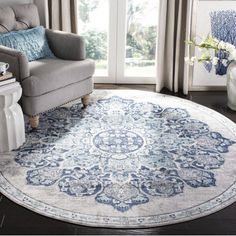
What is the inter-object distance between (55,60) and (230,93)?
61.5 inches

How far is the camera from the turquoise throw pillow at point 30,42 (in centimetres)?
340

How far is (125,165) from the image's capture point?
279 centimetres

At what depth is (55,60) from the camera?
3.57m

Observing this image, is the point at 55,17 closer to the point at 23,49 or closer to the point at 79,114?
the point at 23,49

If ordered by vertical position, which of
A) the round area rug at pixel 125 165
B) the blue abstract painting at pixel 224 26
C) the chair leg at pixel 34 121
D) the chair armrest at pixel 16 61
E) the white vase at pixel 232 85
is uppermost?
the blue abstract painting at pixel 224 26

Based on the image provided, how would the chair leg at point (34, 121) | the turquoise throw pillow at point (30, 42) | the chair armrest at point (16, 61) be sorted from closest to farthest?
the chair armrest at point (16, 61), the chair leg at point (34, 121), the turquoise throw pillow at point (30, 42)

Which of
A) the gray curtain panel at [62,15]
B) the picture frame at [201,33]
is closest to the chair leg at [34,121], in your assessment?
the gray curtain panel at [62,15]

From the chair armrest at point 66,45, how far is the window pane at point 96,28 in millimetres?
607

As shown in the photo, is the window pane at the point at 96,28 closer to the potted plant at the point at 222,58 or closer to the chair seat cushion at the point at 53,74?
the chair seat cushion at the point at 53,74

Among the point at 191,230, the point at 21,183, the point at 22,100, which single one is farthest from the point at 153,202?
the point at 22,100

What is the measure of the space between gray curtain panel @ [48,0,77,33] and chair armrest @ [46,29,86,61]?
0.93 feet

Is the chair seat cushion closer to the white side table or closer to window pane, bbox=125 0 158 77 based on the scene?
the white side table

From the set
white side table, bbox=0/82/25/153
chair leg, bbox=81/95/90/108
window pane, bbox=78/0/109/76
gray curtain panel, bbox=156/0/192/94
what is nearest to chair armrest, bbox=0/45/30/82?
white side table, bbox=0/82/25/153

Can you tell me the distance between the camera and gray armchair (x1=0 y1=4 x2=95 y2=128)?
312 centimetres
